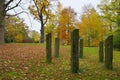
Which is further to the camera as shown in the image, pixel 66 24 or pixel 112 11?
pixel 66 24

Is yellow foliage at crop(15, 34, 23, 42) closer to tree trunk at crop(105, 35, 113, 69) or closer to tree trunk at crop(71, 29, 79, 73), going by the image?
tree trunk at crop(105, 35, 113, 69)

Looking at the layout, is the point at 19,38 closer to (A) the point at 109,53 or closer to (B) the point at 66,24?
(B) the point at 66,24

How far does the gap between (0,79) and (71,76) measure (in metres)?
3.14

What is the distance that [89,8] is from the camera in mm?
67375

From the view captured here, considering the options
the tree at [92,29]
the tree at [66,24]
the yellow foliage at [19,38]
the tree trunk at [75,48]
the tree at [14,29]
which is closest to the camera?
the tree trunk at [75,48]

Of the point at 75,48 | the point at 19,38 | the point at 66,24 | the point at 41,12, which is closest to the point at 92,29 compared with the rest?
the point at 66,24

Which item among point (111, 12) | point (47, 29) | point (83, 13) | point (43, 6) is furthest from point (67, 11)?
point (111, 12)

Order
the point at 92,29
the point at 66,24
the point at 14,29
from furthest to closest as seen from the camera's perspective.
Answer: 1. the point at 14,29
2. the point at 66,24
3. the point at 92,29

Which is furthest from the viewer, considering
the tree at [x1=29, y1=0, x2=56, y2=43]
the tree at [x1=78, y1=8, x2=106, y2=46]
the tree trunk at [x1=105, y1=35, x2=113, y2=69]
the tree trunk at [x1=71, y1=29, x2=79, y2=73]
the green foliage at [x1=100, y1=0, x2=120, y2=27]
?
the tree at [x1=78, y1=8, x2=106, y2=46]

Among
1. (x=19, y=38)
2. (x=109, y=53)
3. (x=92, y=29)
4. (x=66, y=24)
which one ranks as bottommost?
(x=109, y=53)

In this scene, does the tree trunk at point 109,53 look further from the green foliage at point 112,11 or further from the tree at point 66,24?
the tree at point 66,24

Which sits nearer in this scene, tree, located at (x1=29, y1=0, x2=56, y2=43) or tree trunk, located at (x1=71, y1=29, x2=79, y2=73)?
tree trunk, located at (x1=71, y1=29, x2=79, y2=73)

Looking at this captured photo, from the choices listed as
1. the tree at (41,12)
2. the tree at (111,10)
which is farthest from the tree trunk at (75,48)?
the tree at (41,12)

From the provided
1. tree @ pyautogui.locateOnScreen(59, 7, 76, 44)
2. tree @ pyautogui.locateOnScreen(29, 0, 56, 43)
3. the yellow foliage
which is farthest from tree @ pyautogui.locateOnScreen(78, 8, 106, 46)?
the yellow foliage
